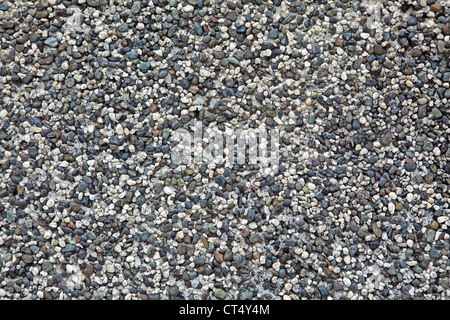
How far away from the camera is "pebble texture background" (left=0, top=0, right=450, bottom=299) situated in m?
1.98

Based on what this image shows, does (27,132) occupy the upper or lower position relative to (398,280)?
upper

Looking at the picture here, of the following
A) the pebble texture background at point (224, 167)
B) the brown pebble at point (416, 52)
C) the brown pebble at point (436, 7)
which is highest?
the brown pebble at point (436, 7)

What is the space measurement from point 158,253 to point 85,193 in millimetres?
372

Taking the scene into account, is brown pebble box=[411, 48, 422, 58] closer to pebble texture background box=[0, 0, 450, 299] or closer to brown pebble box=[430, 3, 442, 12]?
pebble texture background box=[0, 0, 450, 299]

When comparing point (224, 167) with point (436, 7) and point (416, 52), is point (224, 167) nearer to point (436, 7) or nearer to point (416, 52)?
point (416, 52)

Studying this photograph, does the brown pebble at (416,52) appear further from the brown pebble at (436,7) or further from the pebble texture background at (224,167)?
the brown pebble at (436,7)

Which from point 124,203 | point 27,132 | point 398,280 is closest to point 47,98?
point 27,132

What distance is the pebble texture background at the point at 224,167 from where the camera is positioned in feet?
6.48

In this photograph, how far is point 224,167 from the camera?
2023 millimetres

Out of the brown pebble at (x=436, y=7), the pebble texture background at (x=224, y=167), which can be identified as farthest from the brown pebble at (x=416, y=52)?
the brown pebble at (x=436, y=7)

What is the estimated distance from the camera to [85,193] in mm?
2023

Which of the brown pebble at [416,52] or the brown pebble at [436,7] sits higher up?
the brown pebble at [436,7]

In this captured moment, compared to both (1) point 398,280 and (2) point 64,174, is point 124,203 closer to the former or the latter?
(2) point 64,174

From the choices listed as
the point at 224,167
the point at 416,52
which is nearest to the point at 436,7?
the point at 416,52
